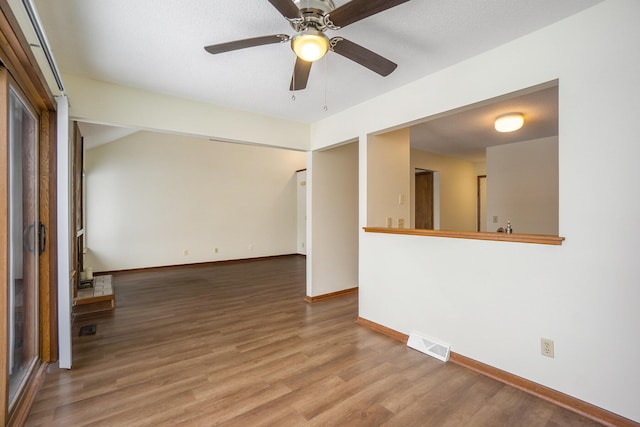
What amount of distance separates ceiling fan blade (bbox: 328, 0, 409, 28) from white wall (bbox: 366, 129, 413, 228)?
1.75 m

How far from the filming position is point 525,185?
4.67 meters

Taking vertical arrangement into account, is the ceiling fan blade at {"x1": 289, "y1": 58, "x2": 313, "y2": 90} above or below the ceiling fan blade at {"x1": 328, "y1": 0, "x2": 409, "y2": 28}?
below

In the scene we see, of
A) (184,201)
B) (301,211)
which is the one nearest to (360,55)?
(184,201)

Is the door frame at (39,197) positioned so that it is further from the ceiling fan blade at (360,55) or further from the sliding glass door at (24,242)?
the ceiling fan blade at (360,55)

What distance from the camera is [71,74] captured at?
2.48m

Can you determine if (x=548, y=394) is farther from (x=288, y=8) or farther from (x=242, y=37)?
(x=242, y=37)

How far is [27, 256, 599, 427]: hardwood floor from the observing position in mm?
1690

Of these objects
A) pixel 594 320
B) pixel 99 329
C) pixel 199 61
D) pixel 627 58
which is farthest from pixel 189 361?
pixel 627 58

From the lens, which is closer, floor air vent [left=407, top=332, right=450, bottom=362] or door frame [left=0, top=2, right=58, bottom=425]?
door frame [left=0, top=2, right=58, bottom=425]

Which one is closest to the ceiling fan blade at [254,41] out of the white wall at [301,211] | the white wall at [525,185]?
the white wall at [525,185]

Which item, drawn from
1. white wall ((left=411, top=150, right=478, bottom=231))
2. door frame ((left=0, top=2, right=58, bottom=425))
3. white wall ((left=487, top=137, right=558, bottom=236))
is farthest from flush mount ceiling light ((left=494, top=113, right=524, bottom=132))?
door frame ((left=0, top=2, right=58, bottom=425))

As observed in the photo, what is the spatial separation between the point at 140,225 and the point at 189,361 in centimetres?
435

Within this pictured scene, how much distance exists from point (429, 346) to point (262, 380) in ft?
4.57

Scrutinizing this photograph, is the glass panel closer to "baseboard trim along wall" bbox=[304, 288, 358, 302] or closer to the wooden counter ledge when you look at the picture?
"baseboard trim along wall" bbox=[304, 288, 358, 302]
